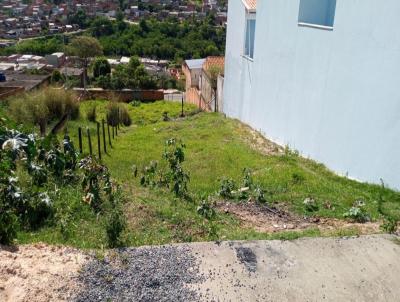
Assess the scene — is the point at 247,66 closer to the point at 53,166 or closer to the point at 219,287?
the point at 53,166

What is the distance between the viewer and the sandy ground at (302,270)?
373cm

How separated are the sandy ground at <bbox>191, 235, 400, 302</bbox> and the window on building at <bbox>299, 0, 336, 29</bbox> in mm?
5441

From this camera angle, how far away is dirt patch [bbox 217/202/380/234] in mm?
5152

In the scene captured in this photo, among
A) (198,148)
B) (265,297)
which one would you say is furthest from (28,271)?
(198,148)

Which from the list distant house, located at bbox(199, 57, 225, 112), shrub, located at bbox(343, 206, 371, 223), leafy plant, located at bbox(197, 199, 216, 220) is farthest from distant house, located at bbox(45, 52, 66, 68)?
shrub, located at bbox(343, 206, 371, 223)

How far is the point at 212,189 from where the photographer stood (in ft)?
22.1

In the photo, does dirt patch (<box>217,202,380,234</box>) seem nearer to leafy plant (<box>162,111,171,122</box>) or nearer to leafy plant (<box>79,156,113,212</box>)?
leafy plant (<box>79,156,113,212</box>)

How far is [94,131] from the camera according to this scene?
13.7 meters

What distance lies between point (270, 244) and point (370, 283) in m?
1.06

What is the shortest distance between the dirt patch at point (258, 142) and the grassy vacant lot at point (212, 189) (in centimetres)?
8

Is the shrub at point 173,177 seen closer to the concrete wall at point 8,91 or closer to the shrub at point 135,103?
the concrete wall at point 8,91

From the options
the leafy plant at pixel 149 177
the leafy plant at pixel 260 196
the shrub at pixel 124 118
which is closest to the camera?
the leafy plant at pixel 260 196

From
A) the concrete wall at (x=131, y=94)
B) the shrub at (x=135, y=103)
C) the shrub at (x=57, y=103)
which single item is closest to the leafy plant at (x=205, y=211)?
the shrub at (x=57, y=103)

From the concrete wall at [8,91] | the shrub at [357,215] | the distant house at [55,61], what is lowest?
the distant house at [55,61]
